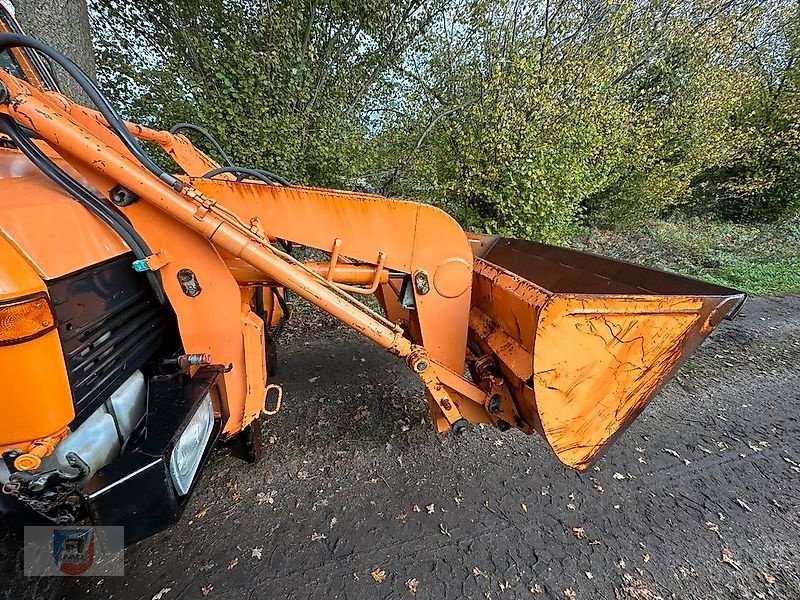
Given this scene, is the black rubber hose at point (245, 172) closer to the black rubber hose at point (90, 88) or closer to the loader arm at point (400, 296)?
the loader arm at point (400, 296)

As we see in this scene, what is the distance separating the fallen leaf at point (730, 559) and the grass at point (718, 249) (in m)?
5.16

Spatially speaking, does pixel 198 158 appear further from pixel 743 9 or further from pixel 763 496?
pixel 743 9

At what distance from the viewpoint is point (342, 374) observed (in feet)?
11.6

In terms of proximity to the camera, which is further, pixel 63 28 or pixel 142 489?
Answer: pixel 63 28

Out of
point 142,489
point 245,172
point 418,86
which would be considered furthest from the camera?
point 418,86

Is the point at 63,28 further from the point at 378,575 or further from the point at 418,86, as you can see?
the point at 378,575

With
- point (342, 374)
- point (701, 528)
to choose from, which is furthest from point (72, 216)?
point (701, 528)

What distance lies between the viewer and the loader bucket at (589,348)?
166 centimetres

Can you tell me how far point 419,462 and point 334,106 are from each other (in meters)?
4.79

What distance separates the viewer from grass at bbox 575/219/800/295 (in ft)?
20.6

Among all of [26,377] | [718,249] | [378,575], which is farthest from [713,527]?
[718,249]

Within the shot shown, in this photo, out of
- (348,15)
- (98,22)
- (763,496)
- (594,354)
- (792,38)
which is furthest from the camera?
(792,38)

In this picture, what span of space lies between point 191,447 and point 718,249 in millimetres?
9431

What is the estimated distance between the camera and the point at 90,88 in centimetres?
147
